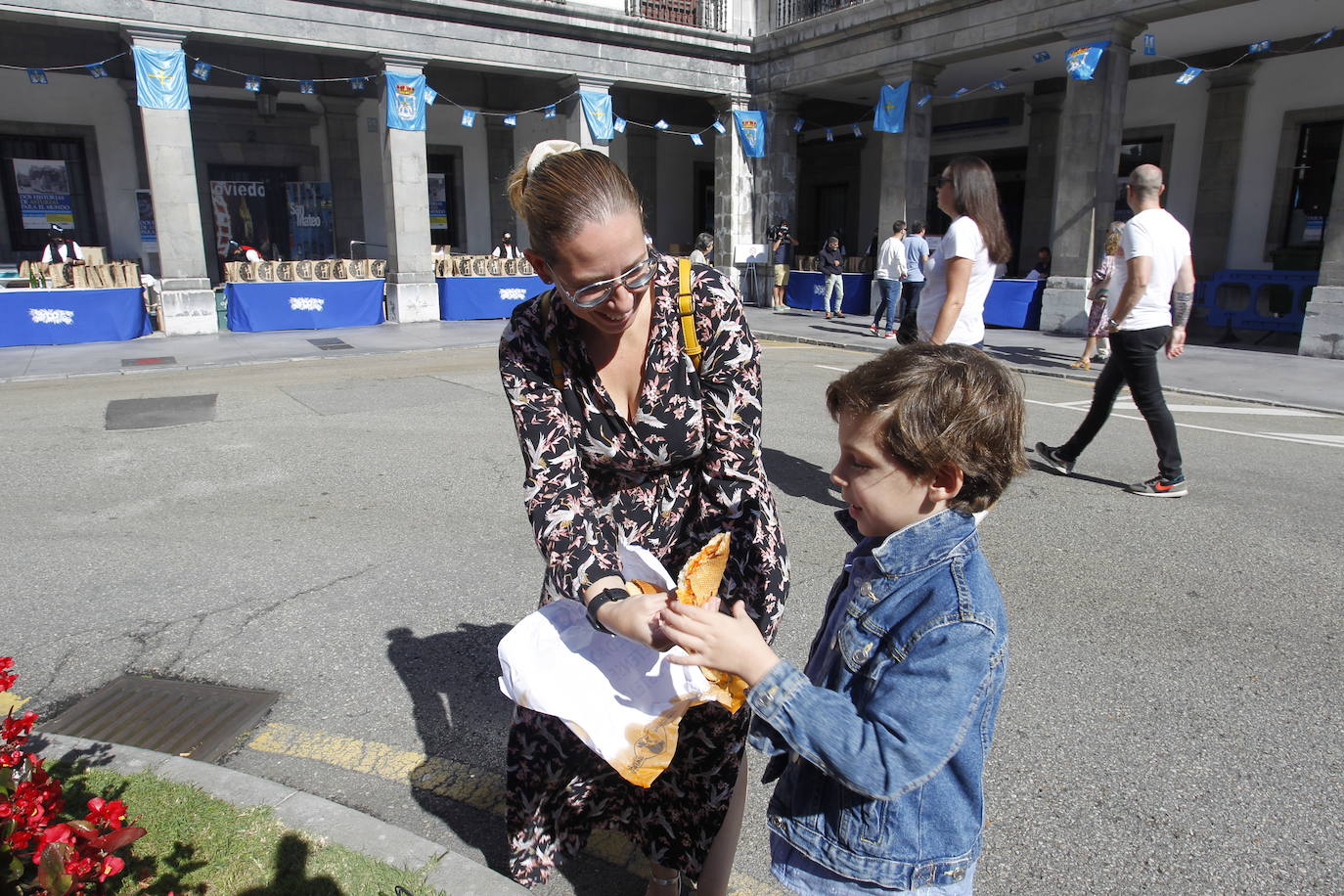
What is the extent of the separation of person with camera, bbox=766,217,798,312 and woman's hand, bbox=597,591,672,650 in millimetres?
19419

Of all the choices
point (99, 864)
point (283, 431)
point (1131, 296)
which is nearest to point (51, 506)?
point (283, 431)

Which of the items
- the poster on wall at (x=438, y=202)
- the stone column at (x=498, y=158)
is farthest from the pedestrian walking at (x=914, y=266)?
the poster on wall at (x=438, y=202)

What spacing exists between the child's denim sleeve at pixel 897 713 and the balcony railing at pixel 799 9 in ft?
67.0

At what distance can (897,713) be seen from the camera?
141 centimetres

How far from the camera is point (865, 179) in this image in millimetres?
24750

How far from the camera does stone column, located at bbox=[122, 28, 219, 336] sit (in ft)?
48.6

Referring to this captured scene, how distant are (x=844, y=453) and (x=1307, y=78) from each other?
19.5 m

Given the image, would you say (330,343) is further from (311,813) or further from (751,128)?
(311,813)

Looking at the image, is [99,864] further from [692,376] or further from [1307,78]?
[1307,78]

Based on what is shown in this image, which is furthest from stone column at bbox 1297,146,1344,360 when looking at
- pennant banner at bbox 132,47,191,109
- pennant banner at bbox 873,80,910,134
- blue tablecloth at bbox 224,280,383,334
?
pennant banner at bbox 132,47,191,109

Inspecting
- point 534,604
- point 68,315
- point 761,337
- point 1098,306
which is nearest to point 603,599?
point 534,604

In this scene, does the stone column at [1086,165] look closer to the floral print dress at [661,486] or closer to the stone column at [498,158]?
the stone column at [498,158]

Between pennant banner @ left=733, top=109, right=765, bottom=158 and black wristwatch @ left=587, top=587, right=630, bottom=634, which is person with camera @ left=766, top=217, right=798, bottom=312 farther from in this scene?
black wristwatch @ left=587, top=587, right=630, bottom=634

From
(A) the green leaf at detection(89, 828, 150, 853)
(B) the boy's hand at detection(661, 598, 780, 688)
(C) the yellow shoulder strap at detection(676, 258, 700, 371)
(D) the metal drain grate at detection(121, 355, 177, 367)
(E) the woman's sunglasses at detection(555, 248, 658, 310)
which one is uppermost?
(E) the woman's sunglasses at detection(555, 248, 658, 310)
